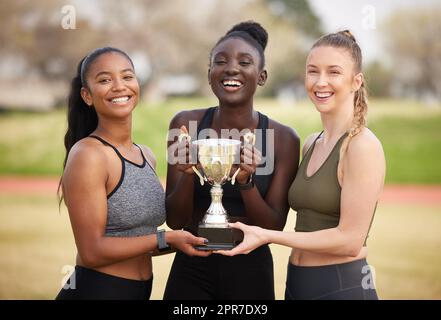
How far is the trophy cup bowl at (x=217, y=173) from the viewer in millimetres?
2865

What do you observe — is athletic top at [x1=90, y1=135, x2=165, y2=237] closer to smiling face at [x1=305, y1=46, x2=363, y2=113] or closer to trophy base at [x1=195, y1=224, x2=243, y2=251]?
trophy base at [x1=195, y1=224, x2=243, y2=251]

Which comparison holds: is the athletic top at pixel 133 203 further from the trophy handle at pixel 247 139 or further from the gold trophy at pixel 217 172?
the trophy handle at pixel 247 139

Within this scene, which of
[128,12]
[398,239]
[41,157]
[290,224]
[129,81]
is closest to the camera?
[129,81]

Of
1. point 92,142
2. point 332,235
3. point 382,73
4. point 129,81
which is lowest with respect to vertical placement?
point 332,235

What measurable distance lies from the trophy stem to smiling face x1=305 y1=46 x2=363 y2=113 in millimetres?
620

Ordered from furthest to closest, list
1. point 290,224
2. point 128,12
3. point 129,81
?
point 128,12, point 290,224, point 129,81

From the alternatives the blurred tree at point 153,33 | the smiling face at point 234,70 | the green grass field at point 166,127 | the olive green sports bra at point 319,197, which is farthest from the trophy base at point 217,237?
the blurred tree at point 153,33

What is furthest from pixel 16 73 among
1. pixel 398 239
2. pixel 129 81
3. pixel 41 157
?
pixel 129 81

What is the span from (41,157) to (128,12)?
734 centimetres

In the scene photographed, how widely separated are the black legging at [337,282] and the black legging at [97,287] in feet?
2.49

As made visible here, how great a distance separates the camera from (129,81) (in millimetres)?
2850

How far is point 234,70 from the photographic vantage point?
3.02 m

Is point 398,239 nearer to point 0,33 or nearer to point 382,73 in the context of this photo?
point 382,73

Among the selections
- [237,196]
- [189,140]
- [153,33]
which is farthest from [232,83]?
[153,33]
